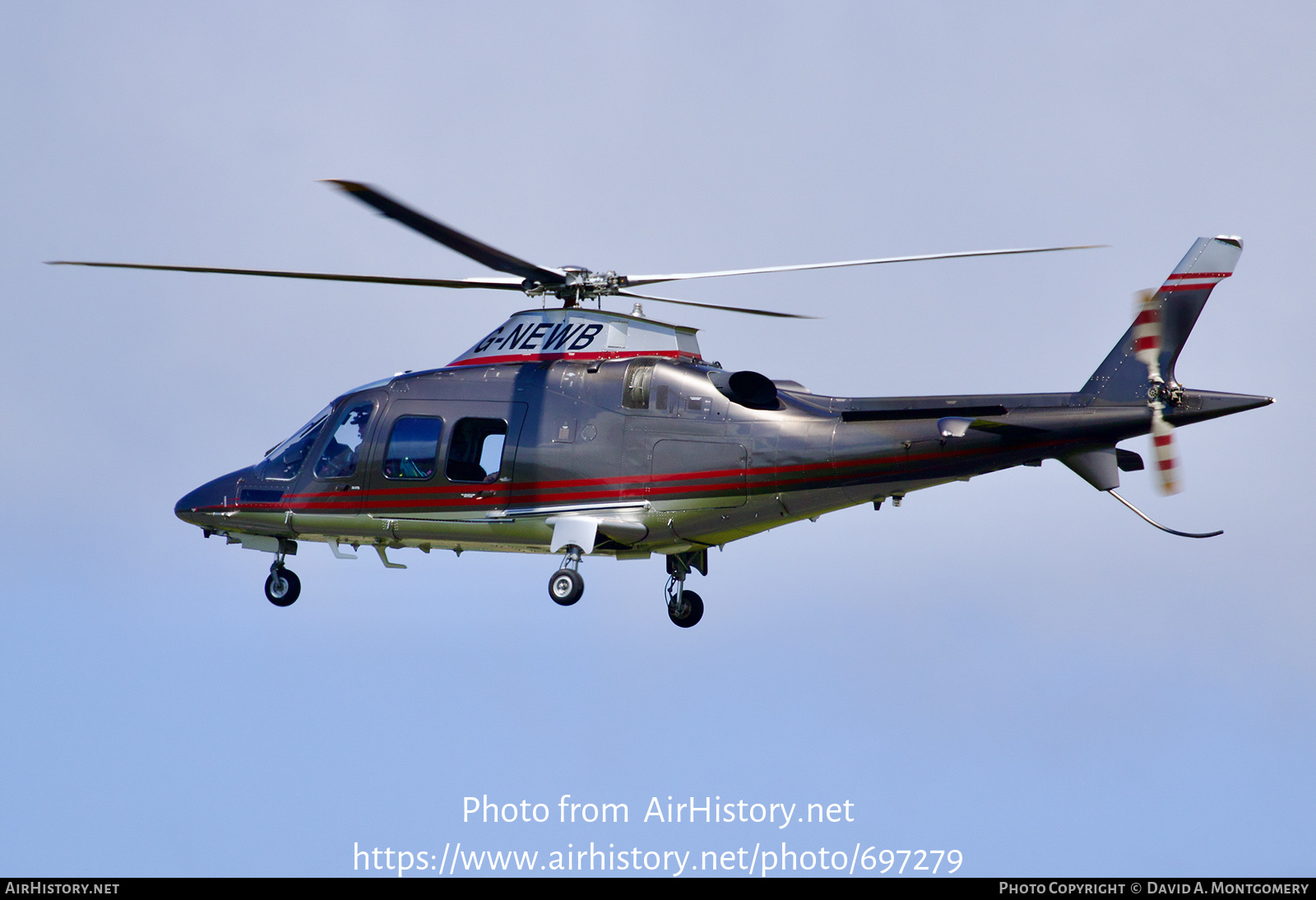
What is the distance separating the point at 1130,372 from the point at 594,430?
8.24m

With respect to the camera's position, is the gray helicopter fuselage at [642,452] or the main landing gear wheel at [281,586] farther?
the main landing gear wheel at [281,586]

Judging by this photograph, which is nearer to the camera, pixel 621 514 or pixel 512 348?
pixel 621 514

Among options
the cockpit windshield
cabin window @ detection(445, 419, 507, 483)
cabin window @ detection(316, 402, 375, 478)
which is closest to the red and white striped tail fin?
cabin window @ detection(445, 419, 507, 483)

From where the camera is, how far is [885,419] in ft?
78.1

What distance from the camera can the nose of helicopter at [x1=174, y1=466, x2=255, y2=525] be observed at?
2856cm

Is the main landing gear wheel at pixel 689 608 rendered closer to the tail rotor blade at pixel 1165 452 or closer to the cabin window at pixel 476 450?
the cabin window at pixel 476 450

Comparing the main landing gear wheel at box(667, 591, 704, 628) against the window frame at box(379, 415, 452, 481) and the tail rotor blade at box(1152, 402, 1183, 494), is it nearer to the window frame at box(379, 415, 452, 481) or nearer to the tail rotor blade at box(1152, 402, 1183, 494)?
the window frame at box(379, 415, 452, 481)

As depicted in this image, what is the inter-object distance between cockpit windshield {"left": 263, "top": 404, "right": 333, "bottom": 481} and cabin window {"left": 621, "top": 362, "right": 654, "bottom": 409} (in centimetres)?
598

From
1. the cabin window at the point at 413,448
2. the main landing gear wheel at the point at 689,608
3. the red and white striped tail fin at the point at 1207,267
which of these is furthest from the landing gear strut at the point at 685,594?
the red and white striped tail fin at the point at 1207,267

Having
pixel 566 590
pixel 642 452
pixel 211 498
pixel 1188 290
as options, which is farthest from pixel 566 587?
pixel 1188 290

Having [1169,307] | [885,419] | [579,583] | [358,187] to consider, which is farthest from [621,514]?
[1169,307]

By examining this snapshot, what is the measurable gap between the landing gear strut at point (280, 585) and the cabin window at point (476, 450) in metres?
4.44

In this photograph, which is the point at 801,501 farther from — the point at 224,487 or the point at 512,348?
the point at 224,487

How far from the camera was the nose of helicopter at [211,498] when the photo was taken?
28562mm
